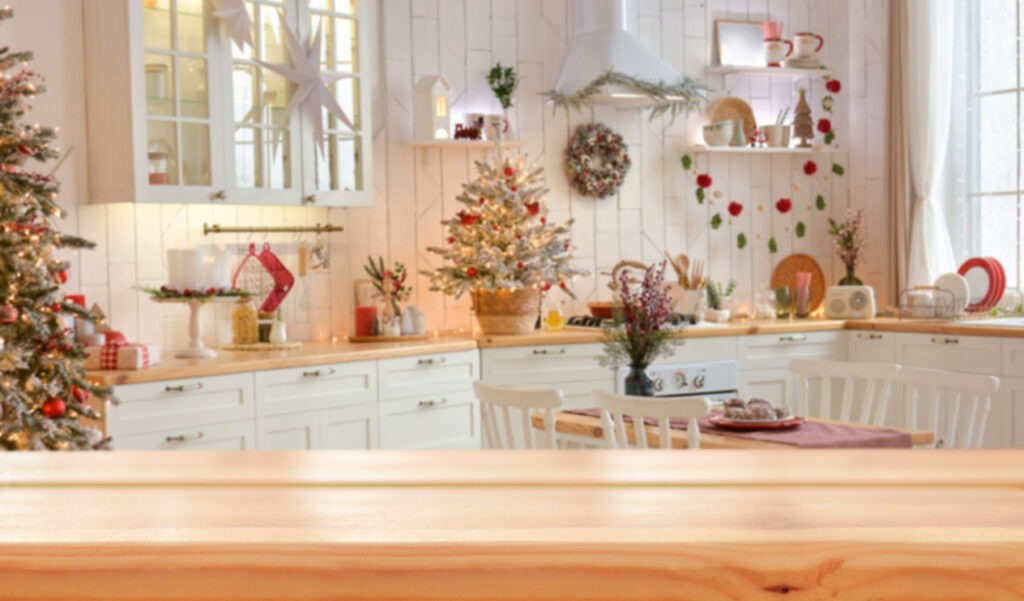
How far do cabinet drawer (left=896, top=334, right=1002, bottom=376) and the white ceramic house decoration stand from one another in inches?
89.6

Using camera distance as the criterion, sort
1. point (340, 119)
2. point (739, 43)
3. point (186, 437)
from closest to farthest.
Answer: point (186, 437)
point (340, 119)
point (739, 43)

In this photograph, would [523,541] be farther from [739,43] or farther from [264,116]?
[739,43]

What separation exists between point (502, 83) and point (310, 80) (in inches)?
44.4

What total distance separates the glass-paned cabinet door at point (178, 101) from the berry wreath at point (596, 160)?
1979 millimetres

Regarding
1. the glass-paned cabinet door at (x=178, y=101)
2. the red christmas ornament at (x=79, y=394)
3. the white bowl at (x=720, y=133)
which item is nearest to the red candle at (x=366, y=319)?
the glass-paned cabinet door at (x=178, y=101)

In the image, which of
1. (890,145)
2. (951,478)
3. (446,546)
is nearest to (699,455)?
(951,478)

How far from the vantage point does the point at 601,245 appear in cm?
611

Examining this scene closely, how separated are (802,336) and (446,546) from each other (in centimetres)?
524

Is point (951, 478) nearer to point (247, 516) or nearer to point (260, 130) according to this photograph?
point (247, 516)

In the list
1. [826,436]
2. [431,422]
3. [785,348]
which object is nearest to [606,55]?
[785,348]

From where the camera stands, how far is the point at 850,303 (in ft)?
19.6

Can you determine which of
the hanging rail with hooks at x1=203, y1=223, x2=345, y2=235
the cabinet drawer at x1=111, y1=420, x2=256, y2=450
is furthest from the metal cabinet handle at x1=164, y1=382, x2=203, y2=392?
the hanging rail with hooks at x1=203, y1=223, x2=345, y2=235

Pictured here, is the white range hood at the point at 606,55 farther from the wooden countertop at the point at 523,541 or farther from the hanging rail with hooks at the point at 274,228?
the wooden countertop at the point at 523,541

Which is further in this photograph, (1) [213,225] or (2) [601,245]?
(2) [601,245]
